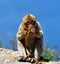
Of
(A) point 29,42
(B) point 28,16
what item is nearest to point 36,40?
(A) point 29,42

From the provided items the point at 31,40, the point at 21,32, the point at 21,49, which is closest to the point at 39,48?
the point at 31,40

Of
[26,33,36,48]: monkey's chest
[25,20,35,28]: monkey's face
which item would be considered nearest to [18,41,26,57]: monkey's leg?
[26,33,36,48]: monkey's chest

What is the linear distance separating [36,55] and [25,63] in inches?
37.1

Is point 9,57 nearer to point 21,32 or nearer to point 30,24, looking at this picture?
point 21,32

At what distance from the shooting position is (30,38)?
19094mm

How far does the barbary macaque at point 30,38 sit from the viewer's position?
1845 centimetres

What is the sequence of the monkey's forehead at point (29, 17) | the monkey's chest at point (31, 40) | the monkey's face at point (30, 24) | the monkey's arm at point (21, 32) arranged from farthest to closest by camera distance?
the monkey's chest at point (31, 40)
the monkey's arm at point (21, 32)
the monkey's face at point (30, 24)
the monkey's forehead at point (29, 17)

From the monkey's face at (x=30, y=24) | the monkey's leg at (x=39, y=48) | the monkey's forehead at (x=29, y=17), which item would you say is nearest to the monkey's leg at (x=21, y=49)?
the monkey's leg at (x=39, y=48)

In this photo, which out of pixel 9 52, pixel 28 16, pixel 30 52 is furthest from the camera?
pixel 9 52

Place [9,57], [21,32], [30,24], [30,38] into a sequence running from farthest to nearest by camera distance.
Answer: [9,57] → [30,38] → [21,32] → [30,24]

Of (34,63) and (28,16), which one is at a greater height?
(28,16)

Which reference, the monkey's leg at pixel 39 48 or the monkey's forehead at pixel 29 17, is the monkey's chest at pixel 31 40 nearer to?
the monkey's leg at pixel 39 48

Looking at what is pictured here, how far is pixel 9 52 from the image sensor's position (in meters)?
21.4

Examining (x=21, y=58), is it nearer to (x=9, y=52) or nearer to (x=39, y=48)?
(x=39, y=48)
